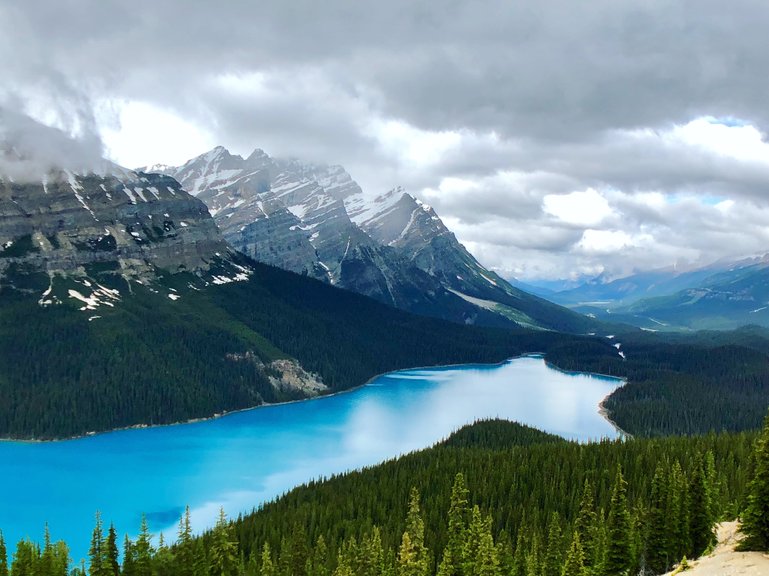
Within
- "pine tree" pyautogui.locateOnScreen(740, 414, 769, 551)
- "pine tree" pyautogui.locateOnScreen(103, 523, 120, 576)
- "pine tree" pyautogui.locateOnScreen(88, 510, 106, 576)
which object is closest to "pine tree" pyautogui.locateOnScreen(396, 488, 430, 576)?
"pine tree" pyautogui.locateOnScreen(740, 414, 769, 551)

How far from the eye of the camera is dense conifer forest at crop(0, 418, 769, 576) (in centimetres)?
6038

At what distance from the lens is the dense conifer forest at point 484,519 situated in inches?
2377

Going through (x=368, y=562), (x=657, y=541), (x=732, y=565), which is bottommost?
(x=368, y=562)

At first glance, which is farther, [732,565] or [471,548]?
[471,548]

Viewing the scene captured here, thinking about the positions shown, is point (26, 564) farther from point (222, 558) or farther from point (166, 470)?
point (166, 470)

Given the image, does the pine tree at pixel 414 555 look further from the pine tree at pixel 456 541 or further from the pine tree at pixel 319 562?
the pine tree at pixel 319 562

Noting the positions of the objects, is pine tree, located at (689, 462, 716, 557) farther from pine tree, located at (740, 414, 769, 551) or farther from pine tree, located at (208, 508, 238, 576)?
pine tree, located at (208, 508, 238, 576)

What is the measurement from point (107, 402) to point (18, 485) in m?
63.3

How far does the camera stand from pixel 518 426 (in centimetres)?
16525

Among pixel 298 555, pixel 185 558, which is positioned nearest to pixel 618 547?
pixel 298 555

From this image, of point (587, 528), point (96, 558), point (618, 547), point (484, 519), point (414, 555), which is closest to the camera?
point (618, 547)

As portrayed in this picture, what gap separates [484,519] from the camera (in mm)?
87125

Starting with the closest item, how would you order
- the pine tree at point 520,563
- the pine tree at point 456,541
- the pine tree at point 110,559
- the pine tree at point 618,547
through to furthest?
1. the pine tree at point 618,547
2. the pine tree at point 456,541
3. the pine tree at point 110,559
4. the pine tree at point 520,563

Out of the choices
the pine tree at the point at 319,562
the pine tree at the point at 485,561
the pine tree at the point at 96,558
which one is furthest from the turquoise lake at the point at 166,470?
the pine tree at the point at 485,561
